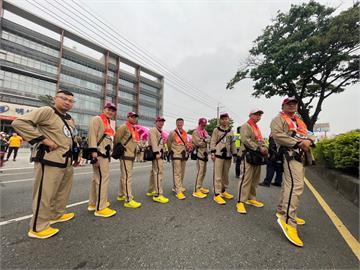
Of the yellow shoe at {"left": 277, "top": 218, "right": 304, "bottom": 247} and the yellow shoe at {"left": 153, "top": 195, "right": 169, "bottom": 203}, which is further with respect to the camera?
the yellow shoe at {"left": 153, "top": 195, "right": 169, "bottom": 203}

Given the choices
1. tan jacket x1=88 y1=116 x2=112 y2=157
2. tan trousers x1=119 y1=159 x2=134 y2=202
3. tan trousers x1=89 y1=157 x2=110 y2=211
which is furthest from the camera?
tan trousers x1=119 y1=159 x2=134 y2=202

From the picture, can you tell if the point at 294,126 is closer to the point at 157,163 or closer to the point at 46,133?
the point at 157,163

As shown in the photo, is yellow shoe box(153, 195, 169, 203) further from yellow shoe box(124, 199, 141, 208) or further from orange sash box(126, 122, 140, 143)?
orange sash box(126, 122, 140, 143)

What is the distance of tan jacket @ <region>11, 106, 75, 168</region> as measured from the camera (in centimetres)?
234

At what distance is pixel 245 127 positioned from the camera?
386 centimetres

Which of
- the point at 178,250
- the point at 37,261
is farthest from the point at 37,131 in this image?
the point at 178,250

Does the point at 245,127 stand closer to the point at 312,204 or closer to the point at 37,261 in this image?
the point at 312,204

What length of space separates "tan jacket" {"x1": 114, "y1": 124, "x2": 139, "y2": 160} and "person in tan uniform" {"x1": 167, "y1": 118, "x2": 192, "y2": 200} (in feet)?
3.60

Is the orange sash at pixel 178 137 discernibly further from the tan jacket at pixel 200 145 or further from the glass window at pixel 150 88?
the glass window at pixel 150 88

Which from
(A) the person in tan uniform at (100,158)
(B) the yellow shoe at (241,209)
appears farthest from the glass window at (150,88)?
(B) the yellow shoe at (241,209)

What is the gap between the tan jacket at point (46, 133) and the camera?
2.34m

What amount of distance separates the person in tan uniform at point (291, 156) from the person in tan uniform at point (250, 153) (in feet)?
2.28

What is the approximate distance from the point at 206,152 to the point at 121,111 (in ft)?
155

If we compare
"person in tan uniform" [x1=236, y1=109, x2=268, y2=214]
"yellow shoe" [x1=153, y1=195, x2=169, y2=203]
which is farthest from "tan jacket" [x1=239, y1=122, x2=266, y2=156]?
"yellow shoe" [x1=153, y1=195, x2=169, y2=203]
